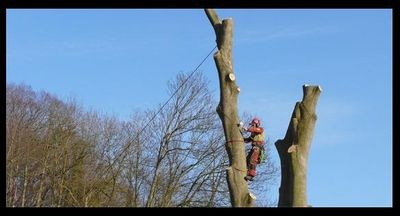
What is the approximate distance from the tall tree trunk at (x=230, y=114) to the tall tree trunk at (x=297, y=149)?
1.81 ft

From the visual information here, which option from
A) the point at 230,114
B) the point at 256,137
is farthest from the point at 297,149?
the point at 230,114

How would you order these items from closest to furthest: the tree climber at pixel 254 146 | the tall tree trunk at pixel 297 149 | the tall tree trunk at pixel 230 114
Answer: the tall tree trunk at pixel 297 149 < the tall tree trunk at pixel 230 114 < the tree climber at pixel 254 146

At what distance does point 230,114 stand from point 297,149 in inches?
46.7

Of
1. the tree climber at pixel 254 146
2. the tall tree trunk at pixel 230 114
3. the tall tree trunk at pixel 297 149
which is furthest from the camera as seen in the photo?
the tree climber at pixel 254 146

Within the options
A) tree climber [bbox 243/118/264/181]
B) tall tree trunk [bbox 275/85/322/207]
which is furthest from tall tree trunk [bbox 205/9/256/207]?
tall tree trunk [bbox 275/85/322/207]

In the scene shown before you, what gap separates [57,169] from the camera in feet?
96.9

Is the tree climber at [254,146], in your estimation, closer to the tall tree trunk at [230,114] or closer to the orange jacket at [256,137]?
the orange jacket at [256,137]

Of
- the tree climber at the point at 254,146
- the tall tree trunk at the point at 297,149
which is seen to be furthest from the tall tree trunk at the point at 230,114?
the tall tree trunk at the point at 297,149

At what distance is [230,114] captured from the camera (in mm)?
11070

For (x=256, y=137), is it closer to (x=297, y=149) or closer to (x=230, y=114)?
(x=230, y=114)

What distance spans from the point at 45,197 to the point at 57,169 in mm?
1177

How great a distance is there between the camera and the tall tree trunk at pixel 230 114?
35.3 ft
